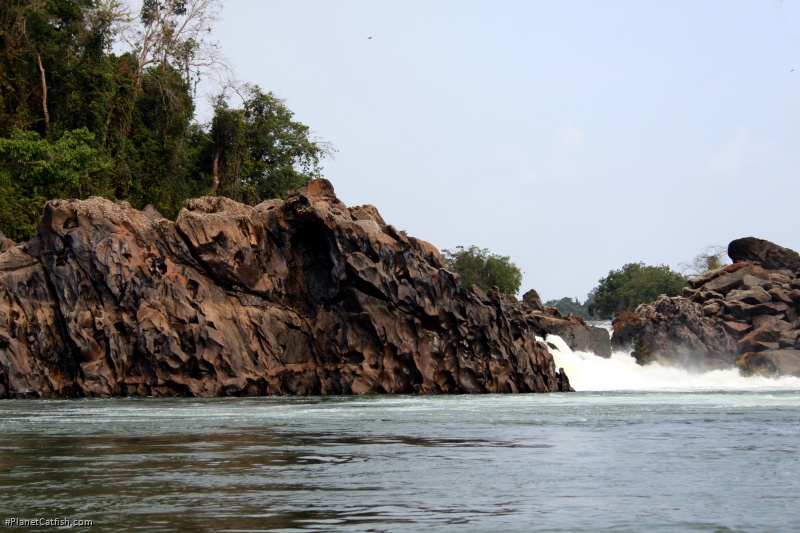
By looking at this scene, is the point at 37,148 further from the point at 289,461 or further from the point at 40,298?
the point at 289,461

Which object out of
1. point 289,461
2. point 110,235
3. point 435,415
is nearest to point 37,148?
point 110,235

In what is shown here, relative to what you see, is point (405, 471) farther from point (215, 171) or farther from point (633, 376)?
point (215, 171)

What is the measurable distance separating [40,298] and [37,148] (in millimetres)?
9887

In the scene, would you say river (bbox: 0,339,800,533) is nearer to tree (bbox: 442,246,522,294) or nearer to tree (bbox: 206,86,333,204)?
tree (bbox: 206,86,333,204)

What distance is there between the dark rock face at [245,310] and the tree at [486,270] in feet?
210

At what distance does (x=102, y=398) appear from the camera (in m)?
32.2

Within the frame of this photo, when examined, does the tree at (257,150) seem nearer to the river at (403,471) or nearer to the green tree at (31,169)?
the green tree at (31,169)

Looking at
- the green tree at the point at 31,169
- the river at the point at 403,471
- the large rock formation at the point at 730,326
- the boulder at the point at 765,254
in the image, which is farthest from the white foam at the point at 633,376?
the green tree at the point at 31,169

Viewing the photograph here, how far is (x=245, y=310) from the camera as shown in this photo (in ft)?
118

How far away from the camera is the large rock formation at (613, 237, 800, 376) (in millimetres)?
55188

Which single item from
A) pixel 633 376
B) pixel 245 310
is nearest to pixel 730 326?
pixel 633 376

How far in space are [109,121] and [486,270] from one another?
60.0m

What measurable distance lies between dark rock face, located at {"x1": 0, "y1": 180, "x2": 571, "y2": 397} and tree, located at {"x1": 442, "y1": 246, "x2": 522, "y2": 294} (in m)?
64.1

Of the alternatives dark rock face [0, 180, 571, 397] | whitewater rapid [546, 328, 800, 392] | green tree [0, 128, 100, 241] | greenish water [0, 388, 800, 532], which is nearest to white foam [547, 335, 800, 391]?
whitewater rapid [546, 328, 800, 392]
